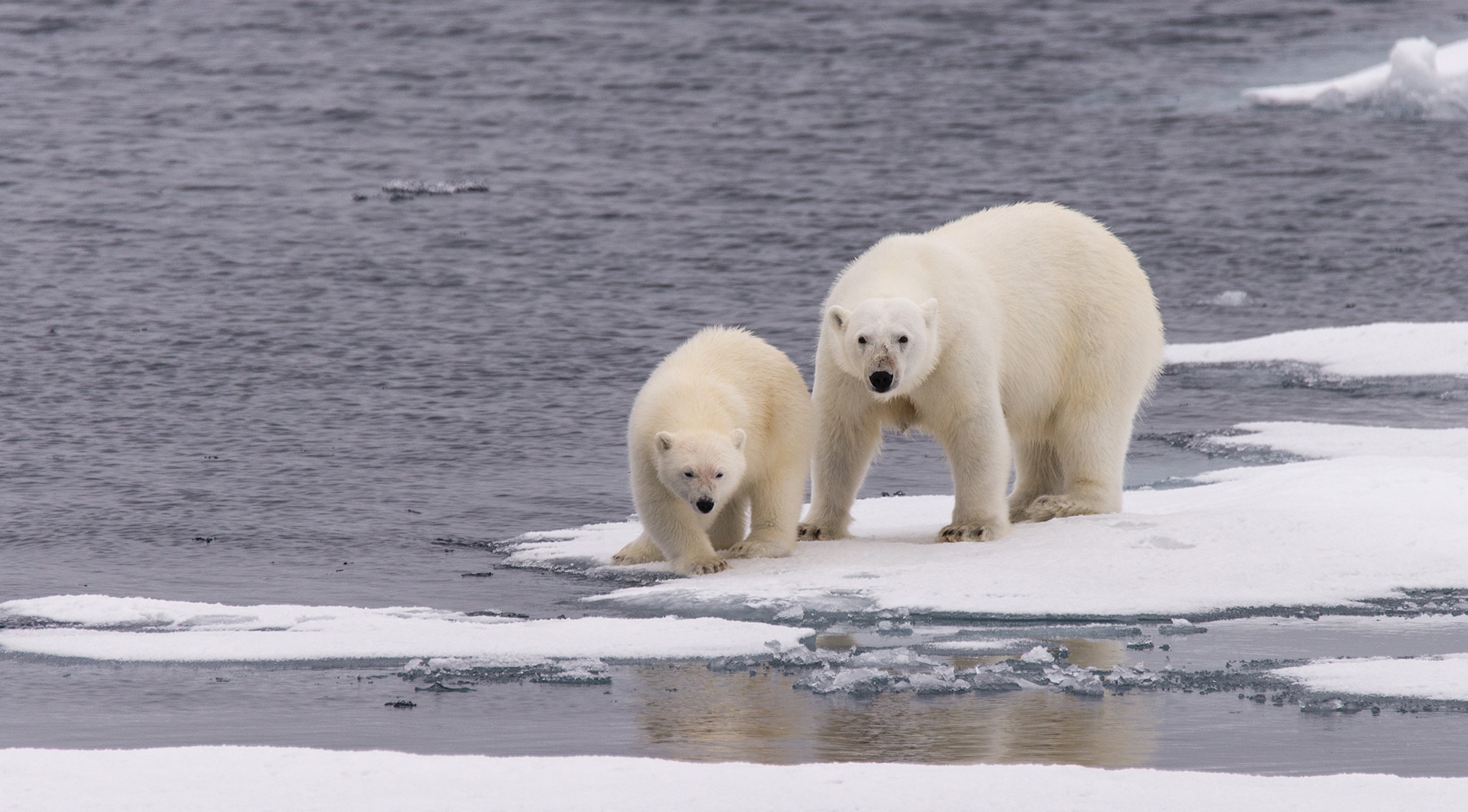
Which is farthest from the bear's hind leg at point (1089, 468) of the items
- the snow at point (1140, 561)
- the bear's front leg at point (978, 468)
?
the bear's front leg at point (978, 468)

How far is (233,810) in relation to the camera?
12.6 ft

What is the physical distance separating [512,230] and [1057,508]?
8472 millimetres

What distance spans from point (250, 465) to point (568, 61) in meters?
13.6

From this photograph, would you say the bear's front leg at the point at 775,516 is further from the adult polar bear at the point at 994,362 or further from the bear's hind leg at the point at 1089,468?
the bear's hind leg at the point at 1089,468

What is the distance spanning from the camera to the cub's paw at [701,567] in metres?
6.28

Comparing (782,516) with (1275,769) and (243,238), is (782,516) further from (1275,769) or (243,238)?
(243,238)

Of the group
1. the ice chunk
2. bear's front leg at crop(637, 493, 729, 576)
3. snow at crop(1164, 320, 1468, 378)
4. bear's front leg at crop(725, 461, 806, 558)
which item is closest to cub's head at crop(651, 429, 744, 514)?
bear's front leg at crop(637, 493, 729, 576)

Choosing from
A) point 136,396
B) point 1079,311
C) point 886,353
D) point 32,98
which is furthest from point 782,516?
point 32,98

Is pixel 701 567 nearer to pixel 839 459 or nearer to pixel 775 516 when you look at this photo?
pixel 775 516

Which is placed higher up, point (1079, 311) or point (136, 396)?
point (1079, 311)

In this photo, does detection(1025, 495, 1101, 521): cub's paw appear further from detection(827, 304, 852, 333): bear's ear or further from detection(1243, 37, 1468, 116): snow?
detection(1243, 37, 1468, 116): snow

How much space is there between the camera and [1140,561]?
6086 mm

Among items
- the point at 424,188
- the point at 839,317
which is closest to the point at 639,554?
the point at 839,317

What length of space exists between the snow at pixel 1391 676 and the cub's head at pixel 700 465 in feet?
6.53
